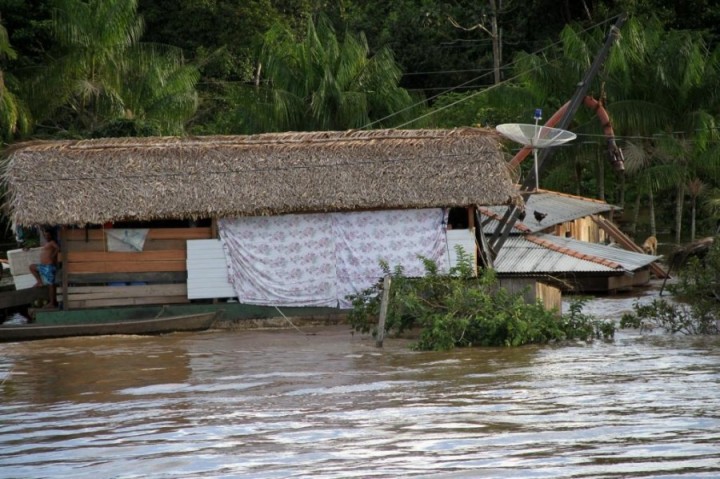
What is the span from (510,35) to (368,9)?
19.1 feet

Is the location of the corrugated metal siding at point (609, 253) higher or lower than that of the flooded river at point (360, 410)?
higher

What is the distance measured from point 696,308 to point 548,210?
9067mm

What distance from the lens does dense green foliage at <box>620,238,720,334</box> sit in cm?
1586

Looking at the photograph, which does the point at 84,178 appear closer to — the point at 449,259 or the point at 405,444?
the point at 449,259

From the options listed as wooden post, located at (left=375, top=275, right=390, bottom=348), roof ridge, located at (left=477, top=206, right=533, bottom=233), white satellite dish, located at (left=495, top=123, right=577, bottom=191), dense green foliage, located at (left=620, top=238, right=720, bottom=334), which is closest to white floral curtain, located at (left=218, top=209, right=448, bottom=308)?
white satellite dish, located at (left=495, top=123, right=577, bottom=191)

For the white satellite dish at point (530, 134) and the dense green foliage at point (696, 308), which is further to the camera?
the white satellite dish at point (530, 134)

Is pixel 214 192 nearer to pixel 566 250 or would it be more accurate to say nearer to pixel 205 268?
pixel 205 268

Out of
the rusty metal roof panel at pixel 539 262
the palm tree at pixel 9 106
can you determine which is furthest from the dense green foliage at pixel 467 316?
the palm tree at pixel 9 106

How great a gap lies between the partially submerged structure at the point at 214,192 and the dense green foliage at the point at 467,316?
7.05 ft

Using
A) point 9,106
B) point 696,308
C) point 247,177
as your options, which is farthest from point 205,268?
point 9,106

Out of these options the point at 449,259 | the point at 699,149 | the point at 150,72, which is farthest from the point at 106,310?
the point at 699,149

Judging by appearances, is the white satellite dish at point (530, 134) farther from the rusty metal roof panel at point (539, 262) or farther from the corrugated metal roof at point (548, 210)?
the corrugated metal roof at point (548, 210)

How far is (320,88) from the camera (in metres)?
29.0

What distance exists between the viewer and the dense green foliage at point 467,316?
48.6 ft
